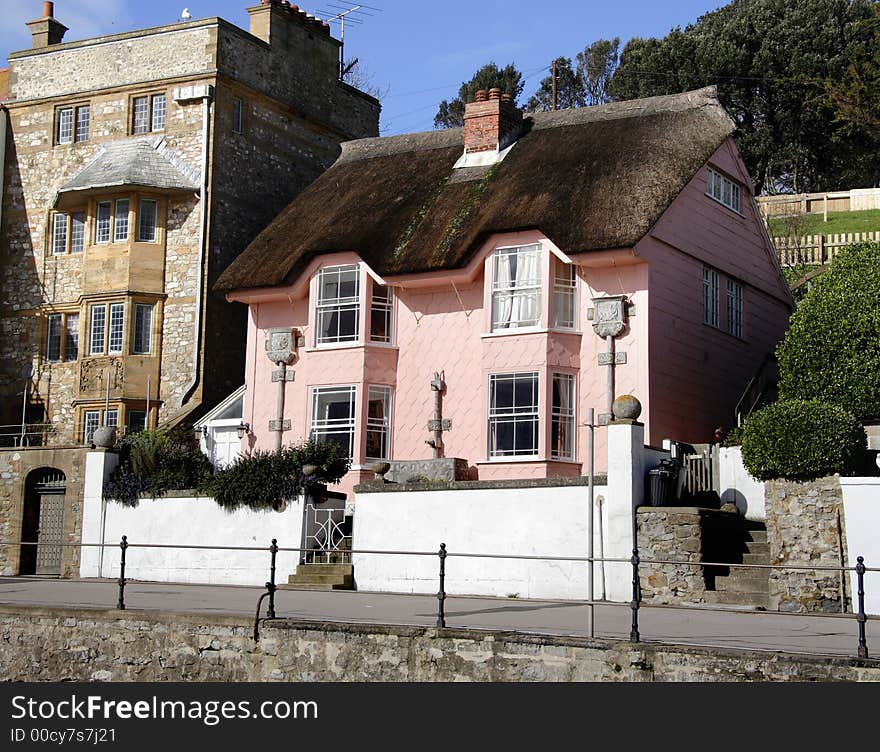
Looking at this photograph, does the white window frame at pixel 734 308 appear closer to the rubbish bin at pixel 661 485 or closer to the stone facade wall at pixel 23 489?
the rubbish bin at pixel 661 485

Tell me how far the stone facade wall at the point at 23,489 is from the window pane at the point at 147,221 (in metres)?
6.87

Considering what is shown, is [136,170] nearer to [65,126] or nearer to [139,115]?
[139,115]

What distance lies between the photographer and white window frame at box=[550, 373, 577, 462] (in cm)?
2736

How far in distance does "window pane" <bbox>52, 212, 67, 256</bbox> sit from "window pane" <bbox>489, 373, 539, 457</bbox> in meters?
13.3

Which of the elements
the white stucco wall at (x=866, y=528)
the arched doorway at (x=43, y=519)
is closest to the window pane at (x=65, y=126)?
the arched doorway at (x=43, y=519)

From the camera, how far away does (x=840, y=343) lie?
25125mm

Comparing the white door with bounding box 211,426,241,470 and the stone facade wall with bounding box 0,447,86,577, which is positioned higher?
the white door with bounding box 211,426,241,470

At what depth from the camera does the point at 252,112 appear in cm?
3538

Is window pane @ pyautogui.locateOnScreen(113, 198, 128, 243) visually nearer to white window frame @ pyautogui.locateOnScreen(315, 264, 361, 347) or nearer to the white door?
the white door

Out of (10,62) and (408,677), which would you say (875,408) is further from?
(10,62)

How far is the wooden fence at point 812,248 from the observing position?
4591cm

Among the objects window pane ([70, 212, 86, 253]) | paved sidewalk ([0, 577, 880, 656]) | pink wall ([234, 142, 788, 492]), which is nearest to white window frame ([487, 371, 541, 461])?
pink wall ([234, 142, 788, 492])

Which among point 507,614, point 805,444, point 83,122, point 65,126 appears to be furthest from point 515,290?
point 65,126

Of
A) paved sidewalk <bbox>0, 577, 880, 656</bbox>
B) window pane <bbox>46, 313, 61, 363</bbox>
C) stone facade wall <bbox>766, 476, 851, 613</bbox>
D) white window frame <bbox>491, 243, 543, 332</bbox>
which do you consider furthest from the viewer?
window pane <bbox>46, 313, 61, 363</bbox>
